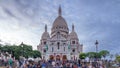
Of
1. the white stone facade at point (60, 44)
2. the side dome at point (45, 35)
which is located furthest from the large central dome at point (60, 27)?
the side dome at point (45, 35)

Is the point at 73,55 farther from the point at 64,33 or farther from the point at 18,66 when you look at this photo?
the point at 18,66

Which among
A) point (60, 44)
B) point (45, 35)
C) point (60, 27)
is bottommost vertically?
point (60, 44)

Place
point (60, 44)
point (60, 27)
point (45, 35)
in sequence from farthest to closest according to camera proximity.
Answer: point (60, 27) < point (45, 35) < point (60, 44)

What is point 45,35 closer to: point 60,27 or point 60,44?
point 60,27

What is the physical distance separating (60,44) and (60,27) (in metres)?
11.1

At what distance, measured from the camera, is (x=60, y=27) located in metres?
124

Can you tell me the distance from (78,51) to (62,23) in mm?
15298

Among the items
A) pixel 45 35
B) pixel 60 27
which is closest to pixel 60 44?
pixel 45 35

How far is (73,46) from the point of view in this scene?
4643 inches

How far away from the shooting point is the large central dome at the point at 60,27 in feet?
402

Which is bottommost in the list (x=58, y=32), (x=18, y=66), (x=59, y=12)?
(x=18, y=66)

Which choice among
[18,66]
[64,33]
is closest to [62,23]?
[64,33]

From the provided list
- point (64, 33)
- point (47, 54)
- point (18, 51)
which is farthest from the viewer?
point (64, 33)

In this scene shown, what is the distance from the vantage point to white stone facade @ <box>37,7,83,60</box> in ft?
375
